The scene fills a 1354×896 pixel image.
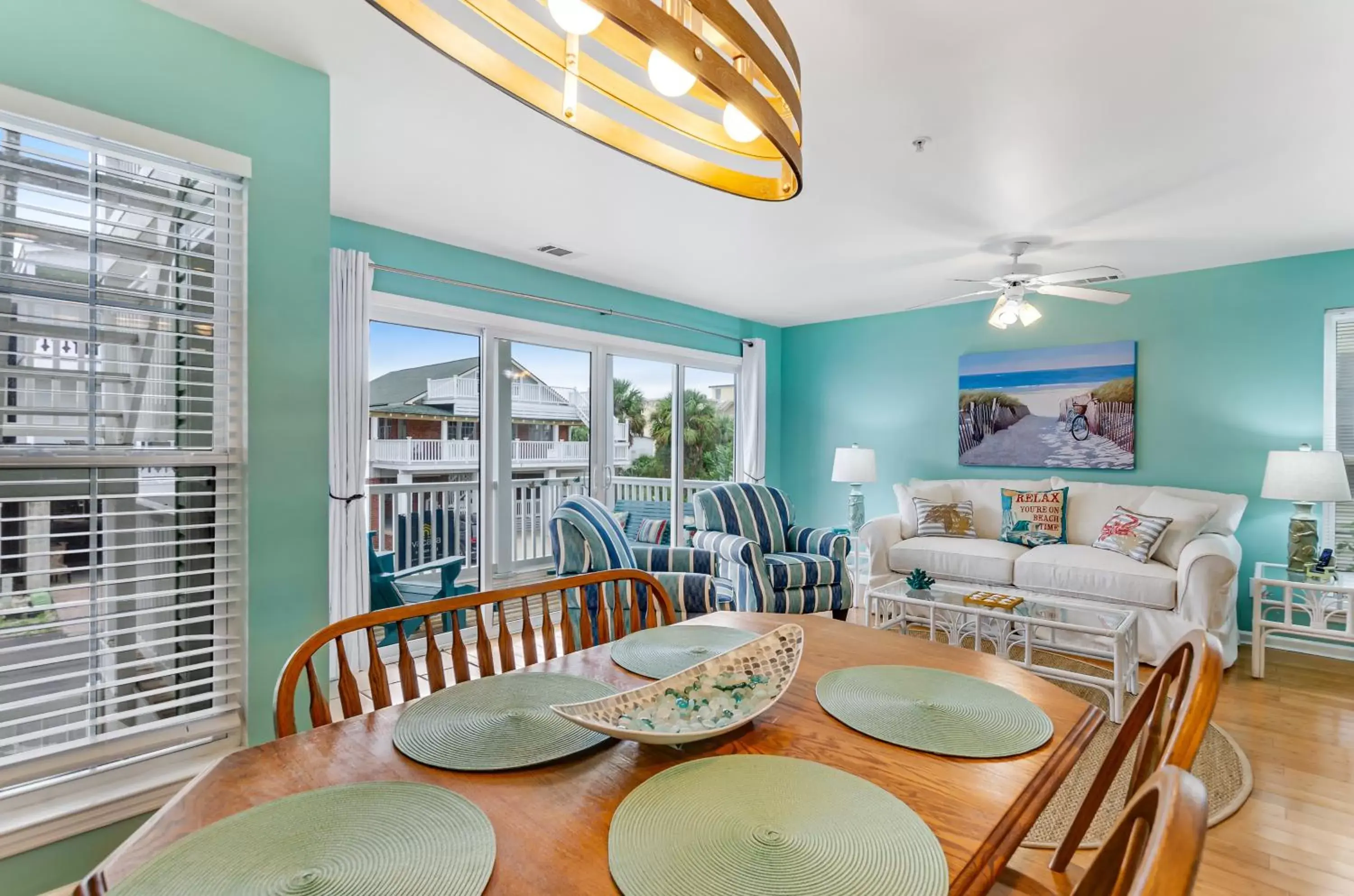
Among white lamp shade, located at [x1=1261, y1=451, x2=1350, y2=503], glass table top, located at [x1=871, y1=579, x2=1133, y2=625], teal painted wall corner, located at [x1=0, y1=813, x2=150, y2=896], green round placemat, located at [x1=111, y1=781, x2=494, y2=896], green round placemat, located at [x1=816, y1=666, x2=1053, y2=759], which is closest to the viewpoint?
green round placemat, located at [x1=111, y1=781, x2=494, y2=896]

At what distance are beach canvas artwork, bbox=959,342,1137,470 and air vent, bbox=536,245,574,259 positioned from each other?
129 inches

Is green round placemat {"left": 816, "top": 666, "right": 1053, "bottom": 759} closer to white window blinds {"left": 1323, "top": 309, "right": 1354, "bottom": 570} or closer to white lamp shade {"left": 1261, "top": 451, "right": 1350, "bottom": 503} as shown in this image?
white lamp shade {"left": 1261, "top": 451, "right": 1350, "bottom": 503}

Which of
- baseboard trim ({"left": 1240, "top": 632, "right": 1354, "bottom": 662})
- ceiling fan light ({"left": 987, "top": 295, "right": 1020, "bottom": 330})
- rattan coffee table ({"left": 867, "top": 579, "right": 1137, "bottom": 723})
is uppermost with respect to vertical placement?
ceiling fan light ({"left": 987, "top": 295, "right": 1020, "bottom": 330})

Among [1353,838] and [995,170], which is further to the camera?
[995,170]

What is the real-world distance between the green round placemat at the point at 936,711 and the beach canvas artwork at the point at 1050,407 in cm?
409

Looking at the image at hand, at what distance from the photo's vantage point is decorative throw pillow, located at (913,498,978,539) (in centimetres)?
469

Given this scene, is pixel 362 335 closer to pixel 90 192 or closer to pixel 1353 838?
pixel 90 192

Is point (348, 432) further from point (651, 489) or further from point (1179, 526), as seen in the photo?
point (1179, 526)

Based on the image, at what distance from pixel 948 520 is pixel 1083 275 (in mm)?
1876

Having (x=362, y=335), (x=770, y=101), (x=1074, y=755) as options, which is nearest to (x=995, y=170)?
(x=770, y=101)

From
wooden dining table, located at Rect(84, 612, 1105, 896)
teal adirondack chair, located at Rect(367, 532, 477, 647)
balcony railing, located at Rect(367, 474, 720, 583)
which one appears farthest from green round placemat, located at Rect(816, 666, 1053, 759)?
balcony railing, located at Rect(367, 474, 720, 583)

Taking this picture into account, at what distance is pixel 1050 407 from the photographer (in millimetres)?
4820

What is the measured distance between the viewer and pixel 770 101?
1092 mm

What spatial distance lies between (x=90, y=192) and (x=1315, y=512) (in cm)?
592
